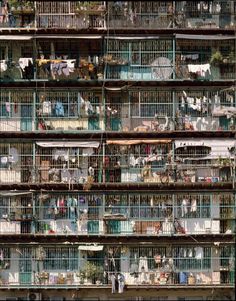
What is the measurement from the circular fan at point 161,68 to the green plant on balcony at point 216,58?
136 cm

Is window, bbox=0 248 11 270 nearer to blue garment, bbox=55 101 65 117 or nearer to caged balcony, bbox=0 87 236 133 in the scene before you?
caged balcony, bbox=0 87 236 133

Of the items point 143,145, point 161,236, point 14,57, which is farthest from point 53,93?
point 161,236

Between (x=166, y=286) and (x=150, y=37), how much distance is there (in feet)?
25.4

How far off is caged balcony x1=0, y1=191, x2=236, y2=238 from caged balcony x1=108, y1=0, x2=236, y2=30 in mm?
5377

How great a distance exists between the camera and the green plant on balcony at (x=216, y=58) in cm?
2358

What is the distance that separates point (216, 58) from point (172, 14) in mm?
1973

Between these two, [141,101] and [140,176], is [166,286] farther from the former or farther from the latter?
[141,101]

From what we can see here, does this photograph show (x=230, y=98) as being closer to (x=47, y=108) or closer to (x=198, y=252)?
(x=198, y=252)

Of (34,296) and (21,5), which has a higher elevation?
(21,5)

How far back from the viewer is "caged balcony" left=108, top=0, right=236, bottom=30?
23703 millimetres

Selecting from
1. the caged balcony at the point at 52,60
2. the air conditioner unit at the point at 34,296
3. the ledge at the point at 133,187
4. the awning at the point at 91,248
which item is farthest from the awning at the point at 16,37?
the air conditioner unit at the point at 34,296

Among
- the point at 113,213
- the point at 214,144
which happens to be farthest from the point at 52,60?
the point at 214,144

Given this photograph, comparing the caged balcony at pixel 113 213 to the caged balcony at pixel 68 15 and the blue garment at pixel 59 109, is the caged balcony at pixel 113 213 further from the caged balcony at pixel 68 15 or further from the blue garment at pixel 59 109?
the caged balcony at pixel 68 15

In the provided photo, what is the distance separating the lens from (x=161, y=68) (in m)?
23.8
